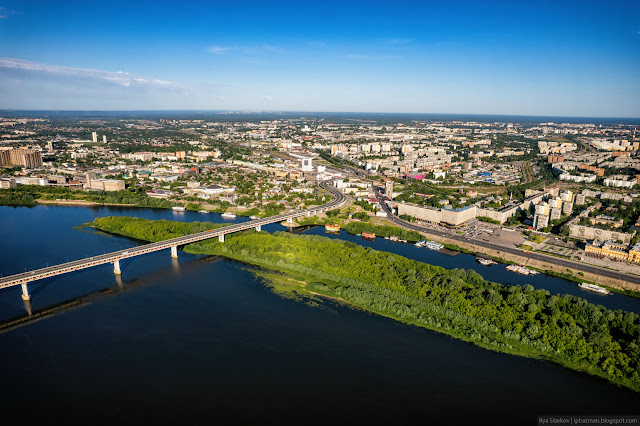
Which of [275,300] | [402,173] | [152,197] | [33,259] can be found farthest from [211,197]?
[402,173]

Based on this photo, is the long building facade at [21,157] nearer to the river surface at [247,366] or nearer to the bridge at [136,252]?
the bridge at [136,252]

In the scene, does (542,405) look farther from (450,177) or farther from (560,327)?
(450,177)

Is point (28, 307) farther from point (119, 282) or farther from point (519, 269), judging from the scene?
point (519, 269)

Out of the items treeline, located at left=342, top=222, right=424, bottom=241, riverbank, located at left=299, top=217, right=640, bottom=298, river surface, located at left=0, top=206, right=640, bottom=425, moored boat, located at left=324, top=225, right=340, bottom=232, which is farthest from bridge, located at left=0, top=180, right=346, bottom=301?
treeline, located at left=342, top=222, right=424, bottom=241

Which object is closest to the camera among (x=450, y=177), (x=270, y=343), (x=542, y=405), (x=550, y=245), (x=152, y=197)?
(x=542, y=405)

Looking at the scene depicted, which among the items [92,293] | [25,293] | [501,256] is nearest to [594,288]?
[501,256]

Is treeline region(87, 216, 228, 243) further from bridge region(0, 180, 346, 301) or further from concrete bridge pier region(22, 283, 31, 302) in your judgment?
concrete bridge pier region(22, 283, 31, 302)
